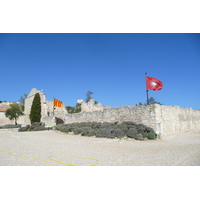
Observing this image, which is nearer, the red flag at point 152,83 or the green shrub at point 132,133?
the green shrub at point 132,133

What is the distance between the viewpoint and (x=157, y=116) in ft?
36.8

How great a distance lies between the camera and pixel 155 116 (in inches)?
435

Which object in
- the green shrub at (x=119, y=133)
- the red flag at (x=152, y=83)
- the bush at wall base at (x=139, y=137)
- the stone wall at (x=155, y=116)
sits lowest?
the bush at wall base at (x=139, y=137)

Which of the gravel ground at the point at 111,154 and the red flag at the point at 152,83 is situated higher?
the red flag at the point at 152,83

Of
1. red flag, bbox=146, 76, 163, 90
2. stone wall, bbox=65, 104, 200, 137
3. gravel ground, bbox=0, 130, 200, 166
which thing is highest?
red flag, bbox=146, 76, 163, 90

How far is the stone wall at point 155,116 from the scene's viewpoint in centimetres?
1123

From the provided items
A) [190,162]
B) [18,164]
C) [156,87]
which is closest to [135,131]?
[156,87]

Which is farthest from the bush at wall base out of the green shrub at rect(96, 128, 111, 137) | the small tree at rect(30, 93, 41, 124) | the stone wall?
the small tree at rect(30, 93, 41, 124)

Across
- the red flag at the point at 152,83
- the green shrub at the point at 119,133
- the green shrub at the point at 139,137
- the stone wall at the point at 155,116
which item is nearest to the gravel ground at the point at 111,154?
the green shrub at the point at 139,137

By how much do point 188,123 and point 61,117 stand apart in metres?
19.6

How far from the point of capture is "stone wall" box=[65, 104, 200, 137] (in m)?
11.2

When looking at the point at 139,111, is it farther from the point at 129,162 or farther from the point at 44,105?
the point at 44,105

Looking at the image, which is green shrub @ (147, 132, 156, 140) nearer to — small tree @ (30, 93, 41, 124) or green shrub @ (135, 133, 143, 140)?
green shrub @ (135, 133, 143, 140)

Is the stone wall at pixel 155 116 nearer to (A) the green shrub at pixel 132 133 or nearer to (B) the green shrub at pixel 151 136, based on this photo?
(B) the green shrub at pixel 151 136
